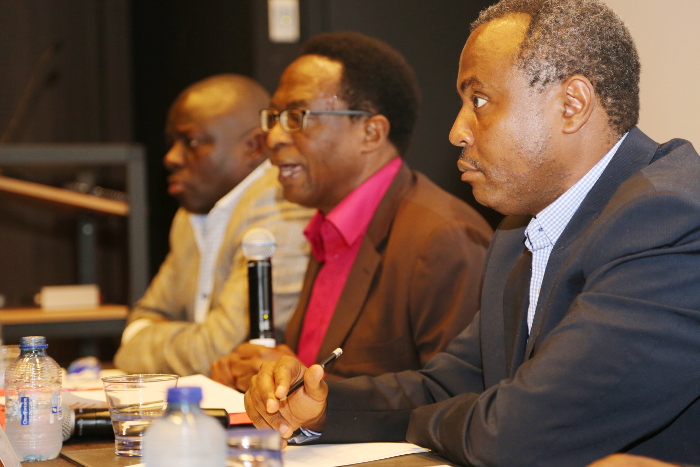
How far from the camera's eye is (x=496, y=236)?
5.57 ft

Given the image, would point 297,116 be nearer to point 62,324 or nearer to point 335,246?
point 335,246

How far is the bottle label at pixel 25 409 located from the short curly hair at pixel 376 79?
1.36 meters

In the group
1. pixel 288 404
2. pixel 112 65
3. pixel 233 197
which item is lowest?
pixel 288 404

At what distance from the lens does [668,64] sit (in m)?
1.87

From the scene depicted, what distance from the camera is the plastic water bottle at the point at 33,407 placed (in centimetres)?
141

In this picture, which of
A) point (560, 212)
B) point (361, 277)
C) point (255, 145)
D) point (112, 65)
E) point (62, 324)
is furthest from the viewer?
point (112, 65)

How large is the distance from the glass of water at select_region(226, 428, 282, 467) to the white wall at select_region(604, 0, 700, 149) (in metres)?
1.35

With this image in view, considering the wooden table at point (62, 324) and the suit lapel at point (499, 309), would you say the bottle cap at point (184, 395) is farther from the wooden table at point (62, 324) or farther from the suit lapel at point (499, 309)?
the wooden table at point (62, 324)

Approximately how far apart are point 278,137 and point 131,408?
1232 millimetres

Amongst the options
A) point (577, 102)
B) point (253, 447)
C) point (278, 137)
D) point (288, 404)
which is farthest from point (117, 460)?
point (278, 137)

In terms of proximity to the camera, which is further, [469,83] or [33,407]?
[469,83]

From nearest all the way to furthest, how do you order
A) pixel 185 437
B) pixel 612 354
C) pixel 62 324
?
pixel 185 437
pixel 612 354
pixel 62 324

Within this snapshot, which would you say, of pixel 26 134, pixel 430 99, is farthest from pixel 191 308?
pixel 26 134

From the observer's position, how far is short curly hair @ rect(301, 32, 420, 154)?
249cm
